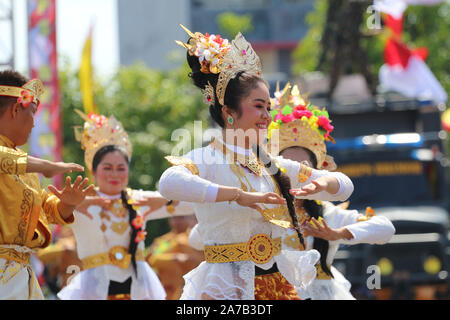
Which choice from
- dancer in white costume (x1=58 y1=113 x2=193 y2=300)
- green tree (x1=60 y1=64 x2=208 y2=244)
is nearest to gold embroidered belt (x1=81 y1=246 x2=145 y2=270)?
dancer in white costume (x1=58 y1=113 x2=193 y2=300)

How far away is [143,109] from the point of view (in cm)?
2814

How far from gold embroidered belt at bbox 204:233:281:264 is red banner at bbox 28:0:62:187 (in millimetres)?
10663

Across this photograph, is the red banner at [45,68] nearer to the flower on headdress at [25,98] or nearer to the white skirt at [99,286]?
the white skirt at [99,286]

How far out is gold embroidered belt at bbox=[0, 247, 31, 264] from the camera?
4423mm

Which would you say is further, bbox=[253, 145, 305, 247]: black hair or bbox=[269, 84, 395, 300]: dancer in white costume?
bbox=[269, 84, 395, 300]: dancer in white costume

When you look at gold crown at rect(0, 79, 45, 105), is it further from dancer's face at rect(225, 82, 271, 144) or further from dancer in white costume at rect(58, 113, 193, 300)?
dancer in white costume at rect(58, 113, 193, 300)

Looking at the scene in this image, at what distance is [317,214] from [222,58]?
1.46 m

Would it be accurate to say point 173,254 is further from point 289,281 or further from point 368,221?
point 289,281

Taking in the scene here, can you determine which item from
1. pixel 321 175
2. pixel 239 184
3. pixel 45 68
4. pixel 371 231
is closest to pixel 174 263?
pixel 371 231

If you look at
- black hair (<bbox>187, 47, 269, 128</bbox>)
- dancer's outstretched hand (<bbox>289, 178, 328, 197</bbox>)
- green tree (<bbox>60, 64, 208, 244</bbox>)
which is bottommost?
dancer's outstretched hand (<bbox>289, 178, 328, 197</bbox>)

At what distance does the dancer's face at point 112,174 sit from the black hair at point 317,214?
57.5 inches

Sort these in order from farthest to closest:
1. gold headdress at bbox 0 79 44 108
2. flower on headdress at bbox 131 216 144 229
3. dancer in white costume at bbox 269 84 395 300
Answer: flower on headdress at bbox 131 216 144 229
dancer in white costume at bbox 269 84 395 300
gold headdress at bbox 0 79 44 108

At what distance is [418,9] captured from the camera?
31.3 metres

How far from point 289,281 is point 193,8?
44183 millimetres
